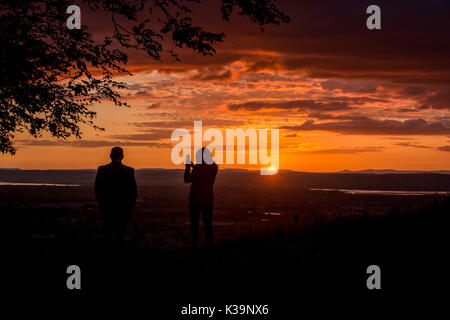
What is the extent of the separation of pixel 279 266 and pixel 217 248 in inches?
195

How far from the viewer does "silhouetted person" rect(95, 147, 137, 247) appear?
1199cm

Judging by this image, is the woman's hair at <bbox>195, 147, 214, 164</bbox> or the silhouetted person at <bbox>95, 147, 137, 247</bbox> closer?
the silhouetted person at <bbox>95, 147, 137, 247</bbox>

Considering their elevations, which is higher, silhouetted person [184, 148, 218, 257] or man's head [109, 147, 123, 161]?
man's head [109, 147, 123, 161]

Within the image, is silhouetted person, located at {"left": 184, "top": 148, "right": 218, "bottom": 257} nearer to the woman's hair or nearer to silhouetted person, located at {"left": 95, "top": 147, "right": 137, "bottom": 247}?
the woman's hair

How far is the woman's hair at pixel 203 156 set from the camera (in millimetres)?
12828

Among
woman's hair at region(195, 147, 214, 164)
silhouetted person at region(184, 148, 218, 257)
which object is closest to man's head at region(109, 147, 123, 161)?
silhouetted person at region(184, 148, 218, 257)

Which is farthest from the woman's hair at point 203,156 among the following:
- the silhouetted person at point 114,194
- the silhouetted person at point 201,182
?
the silhouetted person at point 114,194

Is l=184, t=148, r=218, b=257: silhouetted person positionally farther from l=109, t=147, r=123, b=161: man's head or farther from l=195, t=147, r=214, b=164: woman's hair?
l=109, t=147, r=123, b=161: man's head

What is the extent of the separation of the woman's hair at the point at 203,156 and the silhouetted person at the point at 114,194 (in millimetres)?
1634

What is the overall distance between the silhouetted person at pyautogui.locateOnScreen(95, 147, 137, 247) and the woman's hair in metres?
1.63

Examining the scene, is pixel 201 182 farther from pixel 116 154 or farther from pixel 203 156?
pixel 116 154
